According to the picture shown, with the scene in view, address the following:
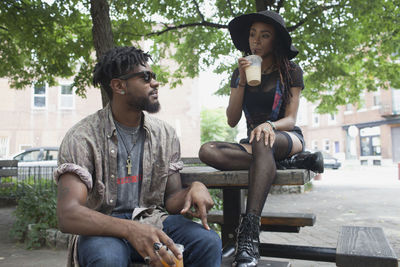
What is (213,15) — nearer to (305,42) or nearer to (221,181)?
(305,42)

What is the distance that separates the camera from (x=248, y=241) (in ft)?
7.22

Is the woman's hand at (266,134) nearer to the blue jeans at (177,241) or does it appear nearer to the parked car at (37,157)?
the blue jeans at (177,241)

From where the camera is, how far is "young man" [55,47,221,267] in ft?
5.83

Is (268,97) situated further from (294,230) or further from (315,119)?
(315,119)

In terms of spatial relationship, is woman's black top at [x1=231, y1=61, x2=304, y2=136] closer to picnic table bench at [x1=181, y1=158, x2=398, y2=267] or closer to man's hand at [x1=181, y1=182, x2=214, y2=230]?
picnic table bench at [x1=181, y1=158, x2=398, y2=267]

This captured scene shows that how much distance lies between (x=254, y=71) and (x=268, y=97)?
393 millimetres

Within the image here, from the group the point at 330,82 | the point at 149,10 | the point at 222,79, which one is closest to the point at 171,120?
the point at 222,79

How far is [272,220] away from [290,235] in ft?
9.45

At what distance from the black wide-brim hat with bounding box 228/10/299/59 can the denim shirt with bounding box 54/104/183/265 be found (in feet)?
4.03

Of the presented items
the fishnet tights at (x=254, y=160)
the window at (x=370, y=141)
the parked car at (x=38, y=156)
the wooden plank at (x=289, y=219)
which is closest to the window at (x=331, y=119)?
the window at (x=370, y=141)

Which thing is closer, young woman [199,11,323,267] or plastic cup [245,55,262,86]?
young woman [199,11,323,267]

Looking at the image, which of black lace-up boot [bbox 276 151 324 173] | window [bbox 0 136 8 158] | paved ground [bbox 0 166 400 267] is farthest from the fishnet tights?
window [bbox 0 136 8 158]

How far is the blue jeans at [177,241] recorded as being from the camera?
1720 mm

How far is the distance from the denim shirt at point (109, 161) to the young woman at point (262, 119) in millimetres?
422
